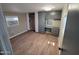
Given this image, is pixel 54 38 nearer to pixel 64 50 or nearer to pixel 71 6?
pixel 64 50

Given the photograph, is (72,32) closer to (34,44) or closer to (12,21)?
(34,44)

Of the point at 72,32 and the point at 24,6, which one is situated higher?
the point at 24,6

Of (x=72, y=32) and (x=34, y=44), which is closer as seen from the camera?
(x=72, y=32)

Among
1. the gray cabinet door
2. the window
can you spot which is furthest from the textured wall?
the gray cabinet door

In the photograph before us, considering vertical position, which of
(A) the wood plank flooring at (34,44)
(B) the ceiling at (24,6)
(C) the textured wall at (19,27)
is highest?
(B) the ceiling at (24,6)

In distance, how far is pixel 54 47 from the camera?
3.05 ft

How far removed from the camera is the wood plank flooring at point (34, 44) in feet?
2.92

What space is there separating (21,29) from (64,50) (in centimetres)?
64

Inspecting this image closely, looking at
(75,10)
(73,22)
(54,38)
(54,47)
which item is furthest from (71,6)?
(54,47)

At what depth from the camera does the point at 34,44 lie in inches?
36.6

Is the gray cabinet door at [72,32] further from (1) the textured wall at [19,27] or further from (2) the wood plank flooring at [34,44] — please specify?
(1) the textured wall at [19,27]

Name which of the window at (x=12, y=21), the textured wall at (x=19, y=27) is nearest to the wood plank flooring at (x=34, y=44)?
the textured wall at (x=19, y=27)

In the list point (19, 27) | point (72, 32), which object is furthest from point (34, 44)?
point (72, 32)
